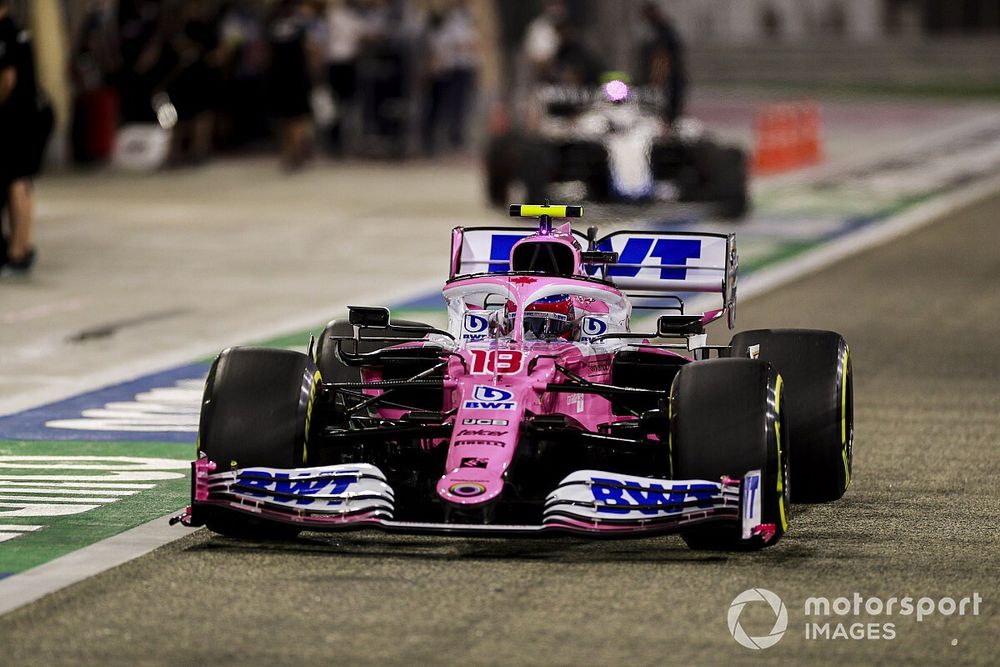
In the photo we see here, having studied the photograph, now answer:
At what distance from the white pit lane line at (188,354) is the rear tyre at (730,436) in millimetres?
1968

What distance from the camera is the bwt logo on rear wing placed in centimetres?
961

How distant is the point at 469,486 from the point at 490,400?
48 cm

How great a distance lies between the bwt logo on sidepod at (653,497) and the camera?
7527 millimetres

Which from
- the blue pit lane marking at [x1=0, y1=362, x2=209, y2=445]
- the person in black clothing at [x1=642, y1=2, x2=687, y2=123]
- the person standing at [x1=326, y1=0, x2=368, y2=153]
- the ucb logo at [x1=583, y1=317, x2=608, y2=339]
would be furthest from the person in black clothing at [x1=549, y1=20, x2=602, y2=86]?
the ucb logo at [x1=583, y1=317, x2=608, y2=339]

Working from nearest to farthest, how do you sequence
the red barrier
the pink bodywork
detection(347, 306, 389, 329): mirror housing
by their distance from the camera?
1. the pink bodywork
2. detection(347, 306, 389, 329): mirror housing
3. the red barrier

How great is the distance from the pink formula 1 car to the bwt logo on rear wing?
20 millimetres

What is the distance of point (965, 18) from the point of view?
196 ft

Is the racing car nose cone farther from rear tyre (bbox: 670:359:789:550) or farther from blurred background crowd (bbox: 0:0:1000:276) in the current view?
blurred background crowd (bbox: 0:0:1000:276)

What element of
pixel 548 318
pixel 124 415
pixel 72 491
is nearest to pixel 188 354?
pixel 124 415

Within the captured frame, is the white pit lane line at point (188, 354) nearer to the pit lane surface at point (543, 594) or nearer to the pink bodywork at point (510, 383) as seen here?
the pit lane surface at point (543, 594)

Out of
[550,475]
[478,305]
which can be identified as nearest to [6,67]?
[478,305]

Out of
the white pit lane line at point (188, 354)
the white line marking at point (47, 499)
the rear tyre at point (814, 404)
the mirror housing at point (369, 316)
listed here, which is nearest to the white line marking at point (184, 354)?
the white pit lane line at point (188, 354)

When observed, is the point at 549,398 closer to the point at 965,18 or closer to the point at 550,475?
the point at 550,475

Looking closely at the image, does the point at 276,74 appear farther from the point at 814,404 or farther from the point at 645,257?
the point at 814,404
